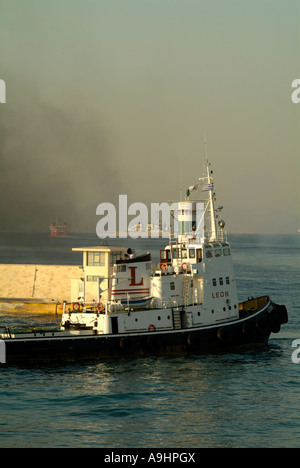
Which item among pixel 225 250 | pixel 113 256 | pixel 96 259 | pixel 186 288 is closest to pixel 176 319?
pixel 186 288

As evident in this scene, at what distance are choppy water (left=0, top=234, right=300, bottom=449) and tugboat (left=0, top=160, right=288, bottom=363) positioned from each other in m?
0.76

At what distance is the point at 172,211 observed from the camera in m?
36.9

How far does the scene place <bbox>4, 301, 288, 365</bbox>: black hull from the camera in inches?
1242

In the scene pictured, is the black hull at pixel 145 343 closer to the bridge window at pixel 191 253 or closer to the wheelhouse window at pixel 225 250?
the wheelhouse window at pixel 225 250

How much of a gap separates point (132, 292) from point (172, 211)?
552 cm

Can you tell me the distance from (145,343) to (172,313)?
2219mm

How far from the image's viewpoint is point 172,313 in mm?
33781

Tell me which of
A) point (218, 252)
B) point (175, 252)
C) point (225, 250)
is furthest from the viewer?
point (225, 250)

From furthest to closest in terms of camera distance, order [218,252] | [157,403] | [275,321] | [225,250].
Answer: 1. [275,321]
2. [225,250]
3. [218,252]
4. [157,403]

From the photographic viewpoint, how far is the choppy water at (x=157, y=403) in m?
22.3

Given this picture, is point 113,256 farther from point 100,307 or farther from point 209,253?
point 100,307

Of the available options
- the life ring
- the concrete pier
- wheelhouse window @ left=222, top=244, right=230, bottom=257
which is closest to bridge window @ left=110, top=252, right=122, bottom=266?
the concrete pier

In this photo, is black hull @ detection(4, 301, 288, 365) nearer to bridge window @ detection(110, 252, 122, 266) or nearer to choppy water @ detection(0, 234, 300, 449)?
choppy water @ detection(0, 234, 300, 449)
